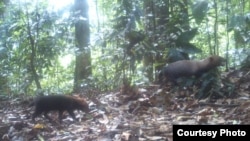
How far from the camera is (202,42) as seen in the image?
33.0ft

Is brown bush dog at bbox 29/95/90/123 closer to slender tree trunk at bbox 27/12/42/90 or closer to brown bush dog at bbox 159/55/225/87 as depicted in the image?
brown bush dog at bbox 159/55/225/87

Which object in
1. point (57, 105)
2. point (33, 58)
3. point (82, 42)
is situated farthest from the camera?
point (82, 42)

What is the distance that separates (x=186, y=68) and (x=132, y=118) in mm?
2544

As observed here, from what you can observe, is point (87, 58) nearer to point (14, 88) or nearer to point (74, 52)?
point (74, 52)

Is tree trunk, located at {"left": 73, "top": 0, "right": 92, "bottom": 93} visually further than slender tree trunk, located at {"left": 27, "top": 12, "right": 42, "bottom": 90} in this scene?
Yes

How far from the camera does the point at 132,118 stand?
525cm

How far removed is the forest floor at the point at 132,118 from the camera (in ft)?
14.7

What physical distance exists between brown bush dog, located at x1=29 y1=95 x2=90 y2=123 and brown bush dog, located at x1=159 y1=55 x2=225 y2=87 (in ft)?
6.11

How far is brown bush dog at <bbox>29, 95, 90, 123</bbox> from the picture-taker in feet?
20.0

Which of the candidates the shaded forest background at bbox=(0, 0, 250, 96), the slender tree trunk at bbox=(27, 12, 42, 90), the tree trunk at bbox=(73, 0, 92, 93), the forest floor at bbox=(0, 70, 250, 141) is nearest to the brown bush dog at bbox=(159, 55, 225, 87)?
the shaded forest background at bbox=(0, 0, 250, 96)

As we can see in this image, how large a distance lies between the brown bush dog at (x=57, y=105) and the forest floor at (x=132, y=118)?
0.41 ft

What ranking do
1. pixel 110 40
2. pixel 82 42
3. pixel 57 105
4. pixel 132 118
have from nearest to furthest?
1. pixel 132 118
2. pixel 57 105
3. pixel 110 40
4. pixel 82 42

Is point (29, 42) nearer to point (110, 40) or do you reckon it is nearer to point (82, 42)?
point (82, 42)

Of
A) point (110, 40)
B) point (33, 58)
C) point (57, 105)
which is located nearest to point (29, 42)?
point (33, 58)
